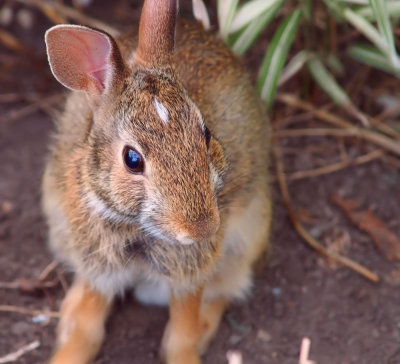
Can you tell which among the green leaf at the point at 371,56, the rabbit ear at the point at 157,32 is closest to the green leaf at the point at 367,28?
the green leaf at the point at 371,56

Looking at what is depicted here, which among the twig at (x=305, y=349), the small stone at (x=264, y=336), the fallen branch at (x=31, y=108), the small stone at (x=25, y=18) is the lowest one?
the small stone at (x=264, y=336)

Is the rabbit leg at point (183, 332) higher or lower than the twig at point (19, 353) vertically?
higher

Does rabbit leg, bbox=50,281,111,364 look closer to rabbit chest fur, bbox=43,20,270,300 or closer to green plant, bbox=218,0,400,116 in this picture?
rabbit chest fur, bbox=43,20,270,300

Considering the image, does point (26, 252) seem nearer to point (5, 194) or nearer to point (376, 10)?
point (5, 194)

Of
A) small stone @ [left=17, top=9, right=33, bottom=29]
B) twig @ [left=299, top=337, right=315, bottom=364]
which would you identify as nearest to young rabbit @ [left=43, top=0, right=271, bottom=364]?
twig @ [left=299, top=337, right=315, bottom=364]

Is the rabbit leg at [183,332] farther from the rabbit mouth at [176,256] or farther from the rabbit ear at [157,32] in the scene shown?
the rabbit ear at [157,32]

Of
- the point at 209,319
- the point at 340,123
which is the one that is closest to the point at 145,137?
the point at 209,319

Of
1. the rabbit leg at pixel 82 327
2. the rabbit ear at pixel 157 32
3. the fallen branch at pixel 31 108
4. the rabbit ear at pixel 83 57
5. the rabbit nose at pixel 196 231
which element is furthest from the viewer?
the fallen branch at pixel 31 108
